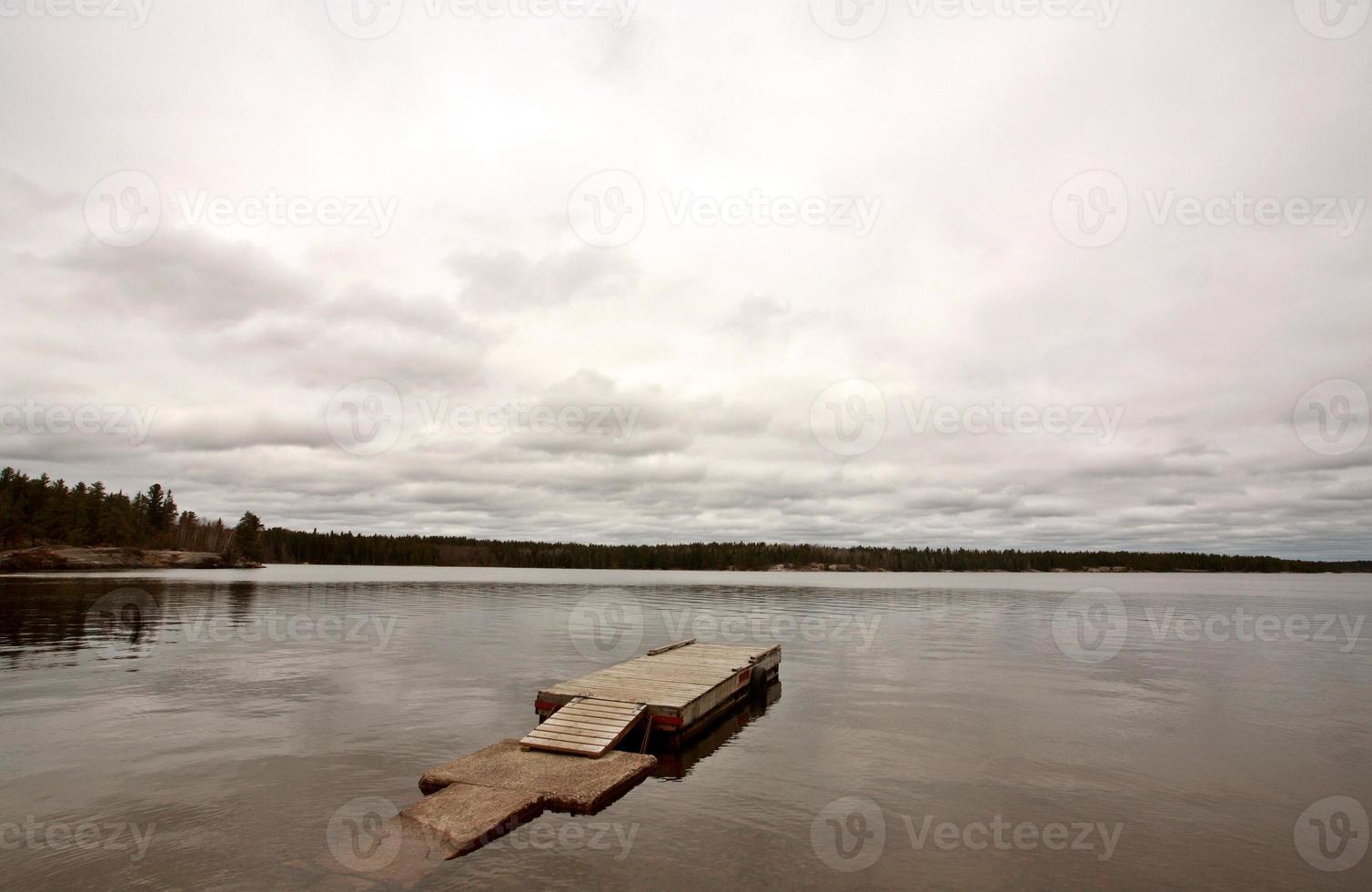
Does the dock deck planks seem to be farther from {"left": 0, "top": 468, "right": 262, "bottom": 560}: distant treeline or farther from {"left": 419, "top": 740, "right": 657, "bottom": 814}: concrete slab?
{"left": 0, "top": 468, "right": 262, "bottom": 560}: distant treeline

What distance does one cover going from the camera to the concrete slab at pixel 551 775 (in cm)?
1520

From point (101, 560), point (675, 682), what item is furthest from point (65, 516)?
point (675, 682)

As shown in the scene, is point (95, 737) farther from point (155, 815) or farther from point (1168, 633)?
point (1168, 633)

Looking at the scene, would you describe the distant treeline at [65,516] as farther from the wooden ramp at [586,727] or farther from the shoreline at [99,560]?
the wooden ramp at [586,727]

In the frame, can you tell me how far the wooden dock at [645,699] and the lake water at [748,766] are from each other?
133 cm

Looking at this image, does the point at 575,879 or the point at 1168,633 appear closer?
the point at 575,879

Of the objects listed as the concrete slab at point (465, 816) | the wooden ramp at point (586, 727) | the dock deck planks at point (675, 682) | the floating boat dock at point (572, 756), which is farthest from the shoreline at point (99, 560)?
the concrete slab at point (465, 816)

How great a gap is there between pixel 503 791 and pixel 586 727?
14.6 ft

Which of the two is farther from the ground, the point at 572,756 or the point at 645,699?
the point at 645,699

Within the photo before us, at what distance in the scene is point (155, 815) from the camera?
14.6 metres

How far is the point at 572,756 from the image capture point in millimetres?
17797

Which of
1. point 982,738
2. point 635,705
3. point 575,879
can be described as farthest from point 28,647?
point 982,738

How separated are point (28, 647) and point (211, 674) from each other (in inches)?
563

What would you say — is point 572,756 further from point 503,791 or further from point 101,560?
point 101,560
